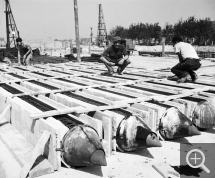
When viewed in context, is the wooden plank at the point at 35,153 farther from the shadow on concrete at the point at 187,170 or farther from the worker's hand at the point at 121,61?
the worker's hand at the point at 121,61

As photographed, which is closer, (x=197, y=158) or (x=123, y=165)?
(x=123, y=165)

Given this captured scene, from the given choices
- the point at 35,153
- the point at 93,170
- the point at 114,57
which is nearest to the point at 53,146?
the point at 35,153

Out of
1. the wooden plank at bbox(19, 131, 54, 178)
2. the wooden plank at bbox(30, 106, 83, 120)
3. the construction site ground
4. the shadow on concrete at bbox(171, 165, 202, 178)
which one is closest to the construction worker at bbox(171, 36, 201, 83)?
the construction site ground

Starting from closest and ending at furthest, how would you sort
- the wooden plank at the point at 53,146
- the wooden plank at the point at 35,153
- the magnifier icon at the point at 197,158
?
the wooden plank at the point at 35,153
the wooden plank at the point at 53,146
the magnifier icon at the point at 197,158

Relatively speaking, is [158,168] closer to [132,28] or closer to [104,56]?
[104,56]

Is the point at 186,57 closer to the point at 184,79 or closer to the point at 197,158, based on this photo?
the point at 184,79

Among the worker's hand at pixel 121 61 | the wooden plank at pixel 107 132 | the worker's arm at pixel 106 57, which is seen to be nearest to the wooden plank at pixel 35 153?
the wooden plank at pixel 107 132

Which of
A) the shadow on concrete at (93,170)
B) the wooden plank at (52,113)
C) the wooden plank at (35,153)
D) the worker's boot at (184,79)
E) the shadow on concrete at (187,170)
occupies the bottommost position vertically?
the shadow on concrete at (187,170)

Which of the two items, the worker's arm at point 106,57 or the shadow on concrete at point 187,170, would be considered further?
the worker's arm at point 106,57

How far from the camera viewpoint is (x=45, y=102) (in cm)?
419

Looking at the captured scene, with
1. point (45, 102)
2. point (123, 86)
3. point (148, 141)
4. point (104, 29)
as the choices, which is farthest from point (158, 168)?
point (104, 29)

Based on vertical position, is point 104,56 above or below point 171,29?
below

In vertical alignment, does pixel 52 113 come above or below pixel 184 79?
below

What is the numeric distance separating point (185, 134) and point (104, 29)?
169 feet
